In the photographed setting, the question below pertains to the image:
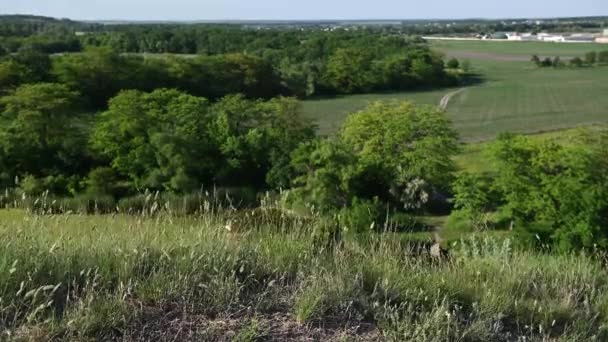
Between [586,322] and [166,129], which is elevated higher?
[586,322]

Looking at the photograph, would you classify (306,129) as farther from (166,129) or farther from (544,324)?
(544,324)

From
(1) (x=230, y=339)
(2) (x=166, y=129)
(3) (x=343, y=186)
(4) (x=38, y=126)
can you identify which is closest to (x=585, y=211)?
(3) (x=343, y=186)

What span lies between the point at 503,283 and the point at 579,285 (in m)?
0.63

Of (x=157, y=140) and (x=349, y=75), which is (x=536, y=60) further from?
(x=157, y=140)

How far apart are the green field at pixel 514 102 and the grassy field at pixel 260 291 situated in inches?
2007

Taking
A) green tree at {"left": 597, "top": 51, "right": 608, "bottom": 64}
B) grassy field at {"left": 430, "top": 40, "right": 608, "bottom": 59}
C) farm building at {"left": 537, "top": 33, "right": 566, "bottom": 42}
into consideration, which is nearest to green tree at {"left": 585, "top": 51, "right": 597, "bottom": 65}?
green tree at {"left": 597, "top": 51, "right": 608, "bottom": 64}

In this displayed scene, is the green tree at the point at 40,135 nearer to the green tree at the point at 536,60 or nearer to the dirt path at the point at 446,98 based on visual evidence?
the dirt path at the point at 446,98

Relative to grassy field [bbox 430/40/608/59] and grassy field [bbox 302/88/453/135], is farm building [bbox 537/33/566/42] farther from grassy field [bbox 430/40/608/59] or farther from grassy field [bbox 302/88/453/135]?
grassy field [bbox 302/88/453/135]

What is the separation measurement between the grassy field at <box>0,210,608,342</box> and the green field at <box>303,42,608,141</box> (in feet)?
167

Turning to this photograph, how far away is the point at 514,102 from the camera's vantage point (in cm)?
7719

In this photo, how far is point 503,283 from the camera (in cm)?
490

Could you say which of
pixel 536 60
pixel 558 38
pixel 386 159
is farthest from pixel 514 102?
pixel 558 38

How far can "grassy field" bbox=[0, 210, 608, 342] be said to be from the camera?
155 inches

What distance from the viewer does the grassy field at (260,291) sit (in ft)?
12.9
